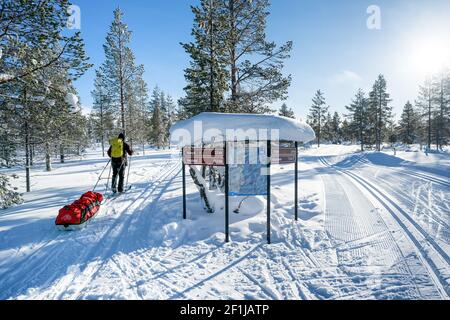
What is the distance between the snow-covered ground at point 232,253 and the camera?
3592mm

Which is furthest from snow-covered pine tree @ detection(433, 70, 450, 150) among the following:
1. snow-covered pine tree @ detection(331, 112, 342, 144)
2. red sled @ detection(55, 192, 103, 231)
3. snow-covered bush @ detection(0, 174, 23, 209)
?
snow-covered bush @ detection(0, 174, 23, 209)

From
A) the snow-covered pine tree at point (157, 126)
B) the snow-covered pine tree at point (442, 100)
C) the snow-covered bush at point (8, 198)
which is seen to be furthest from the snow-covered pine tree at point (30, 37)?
the snow-covered pine tree at point (442, 100)

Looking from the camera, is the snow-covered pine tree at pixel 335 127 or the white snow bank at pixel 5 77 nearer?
the white snow bank at pixel 5 77

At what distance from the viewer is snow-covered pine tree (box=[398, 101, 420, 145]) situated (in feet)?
163

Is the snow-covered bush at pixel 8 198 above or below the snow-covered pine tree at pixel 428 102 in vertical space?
below

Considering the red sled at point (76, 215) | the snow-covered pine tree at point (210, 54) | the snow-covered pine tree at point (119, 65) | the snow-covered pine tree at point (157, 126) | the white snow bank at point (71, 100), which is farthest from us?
the snow-covered pine tree at point (157, 126)

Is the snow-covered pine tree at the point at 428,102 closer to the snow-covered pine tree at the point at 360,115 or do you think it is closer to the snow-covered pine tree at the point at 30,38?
the snow-covered pine tree at the point at 360,115

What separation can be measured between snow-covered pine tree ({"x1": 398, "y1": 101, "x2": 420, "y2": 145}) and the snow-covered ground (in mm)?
53883

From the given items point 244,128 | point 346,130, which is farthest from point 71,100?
point 346,130

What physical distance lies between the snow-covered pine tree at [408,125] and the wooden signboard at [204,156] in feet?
192

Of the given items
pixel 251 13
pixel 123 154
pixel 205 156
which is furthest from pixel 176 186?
pixel 251 13

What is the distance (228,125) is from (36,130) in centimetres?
974

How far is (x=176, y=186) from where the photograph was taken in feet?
37.3

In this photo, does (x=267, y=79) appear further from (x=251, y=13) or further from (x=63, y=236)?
(x=63, y=236)
